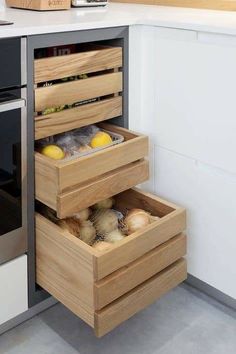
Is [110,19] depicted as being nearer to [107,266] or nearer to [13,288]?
[107,266]

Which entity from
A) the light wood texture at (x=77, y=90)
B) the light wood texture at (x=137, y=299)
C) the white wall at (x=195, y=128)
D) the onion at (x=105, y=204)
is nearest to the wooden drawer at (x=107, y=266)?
the light wood texture at (x=137, y=299)

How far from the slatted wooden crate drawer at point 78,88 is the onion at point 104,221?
307 mm

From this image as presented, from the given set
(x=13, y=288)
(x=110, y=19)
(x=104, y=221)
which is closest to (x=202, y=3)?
(x=110, y=19)

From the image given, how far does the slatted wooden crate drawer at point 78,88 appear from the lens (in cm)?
141

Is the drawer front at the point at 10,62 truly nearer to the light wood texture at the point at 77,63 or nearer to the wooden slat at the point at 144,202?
the light wood texture at the point at 77,63

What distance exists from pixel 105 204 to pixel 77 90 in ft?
1.39

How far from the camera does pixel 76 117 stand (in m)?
1.51

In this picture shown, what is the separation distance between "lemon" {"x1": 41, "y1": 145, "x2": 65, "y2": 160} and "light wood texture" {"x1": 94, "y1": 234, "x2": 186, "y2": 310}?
38 centimetres

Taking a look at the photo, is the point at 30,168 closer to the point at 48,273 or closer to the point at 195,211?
the point at 48,273

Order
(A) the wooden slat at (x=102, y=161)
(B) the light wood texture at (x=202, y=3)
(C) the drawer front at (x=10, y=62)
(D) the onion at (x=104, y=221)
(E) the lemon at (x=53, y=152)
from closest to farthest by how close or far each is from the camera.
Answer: (C) the drawer front at (x=10, y=62), (A) the wooden slat at (x=102, y=161), (E) the lemon at (x=53, y=152), (D) the onion at (x=104, y=221), (B) the light wood texture at (x=202, y=3)

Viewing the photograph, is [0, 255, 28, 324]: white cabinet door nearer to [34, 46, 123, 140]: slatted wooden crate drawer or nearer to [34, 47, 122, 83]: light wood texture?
[34, 46, 123, 140]: slatted wooden crate drawer

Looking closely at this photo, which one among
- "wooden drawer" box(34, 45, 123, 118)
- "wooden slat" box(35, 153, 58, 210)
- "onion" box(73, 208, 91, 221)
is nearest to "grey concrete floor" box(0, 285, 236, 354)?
"onion" box(73, 208, 91, 221)

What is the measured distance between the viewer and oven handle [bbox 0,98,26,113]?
131 cm

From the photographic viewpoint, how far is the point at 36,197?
1480 millimetres
